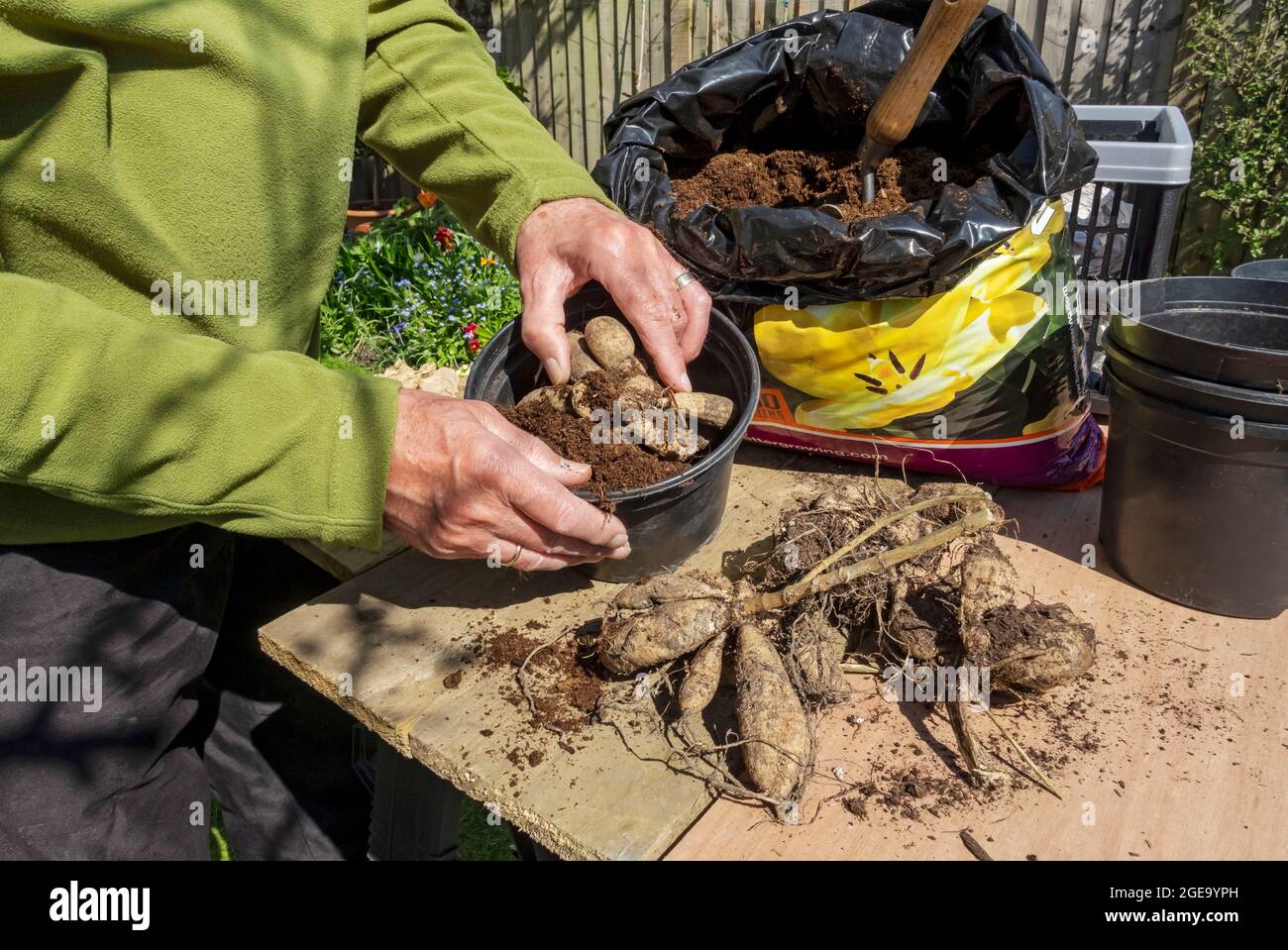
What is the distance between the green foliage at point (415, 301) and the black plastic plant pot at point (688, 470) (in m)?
2.33

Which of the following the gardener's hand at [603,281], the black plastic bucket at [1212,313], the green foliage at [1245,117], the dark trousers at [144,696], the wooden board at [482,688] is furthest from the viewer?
the green foliage at [1245,117]

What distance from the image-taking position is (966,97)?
235 centimetres

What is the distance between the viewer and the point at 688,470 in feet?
5.31

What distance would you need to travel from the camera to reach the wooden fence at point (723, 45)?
454cm

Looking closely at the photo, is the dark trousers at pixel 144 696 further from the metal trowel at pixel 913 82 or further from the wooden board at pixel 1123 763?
the metal trowel at pixel 913 82

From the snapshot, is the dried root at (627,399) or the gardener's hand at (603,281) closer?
the dried root at (627,399)

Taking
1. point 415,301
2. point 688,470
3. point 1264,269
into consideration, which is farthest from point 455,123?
point 415,301

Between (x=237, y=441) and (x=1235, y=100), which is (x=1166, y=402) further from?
(x=1235, y=100)

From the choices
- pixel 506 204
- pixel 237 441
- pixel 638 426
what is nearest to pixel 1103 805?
pixel 638 426

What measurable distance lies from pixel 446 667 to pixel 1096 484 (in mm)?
1536

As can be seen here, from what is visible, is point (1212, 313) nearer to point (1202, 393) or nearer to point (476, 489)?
point (1202, 393)

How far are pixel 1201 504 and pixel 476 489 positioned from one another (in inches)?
49.1

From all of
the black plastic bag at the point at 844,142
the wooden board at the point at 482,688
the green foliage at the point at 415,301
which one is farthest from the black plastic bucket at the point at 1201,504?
the green foliage at the point at 415,301

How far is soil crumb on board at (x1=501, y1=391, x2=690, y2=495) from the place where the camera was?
1.66 m
